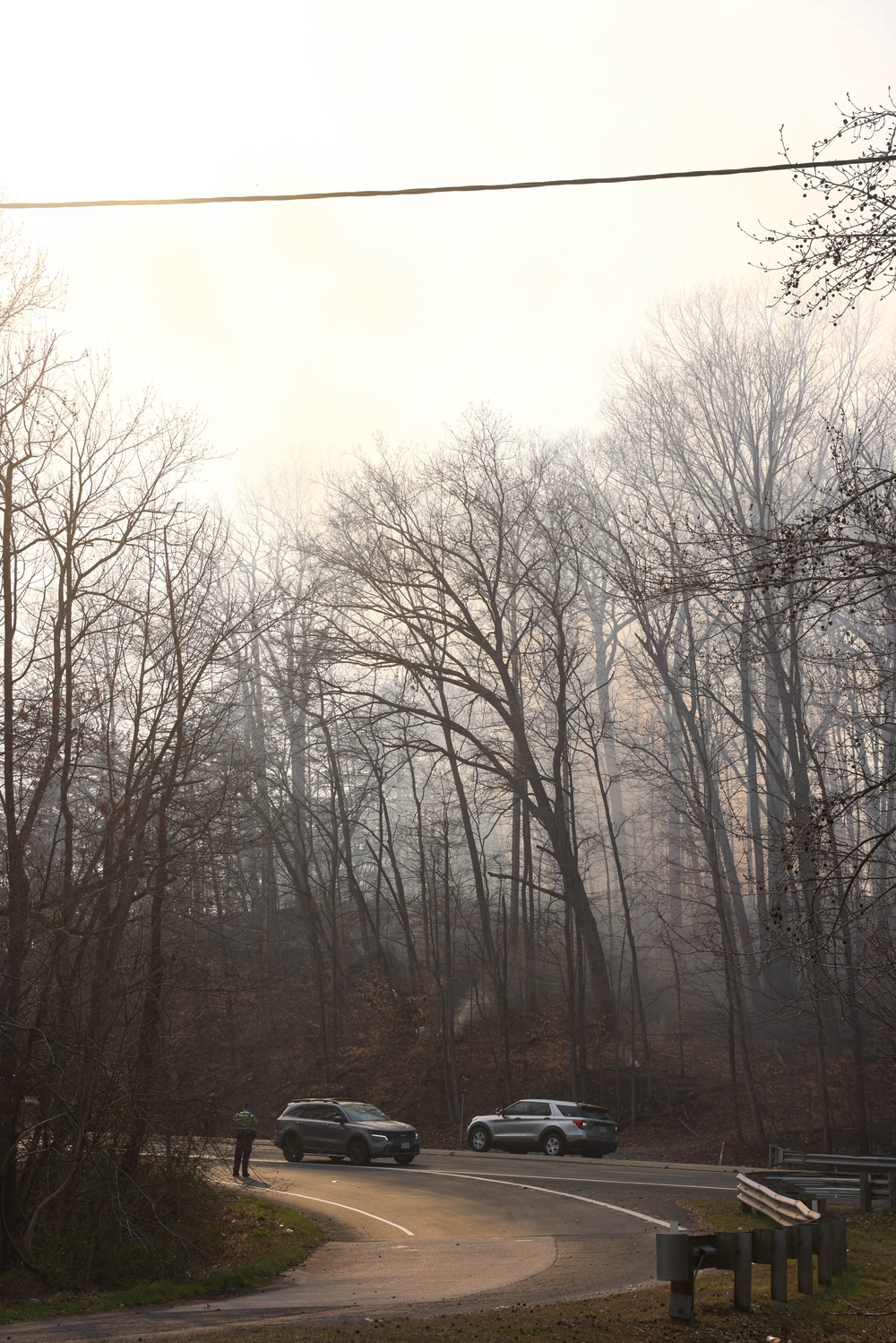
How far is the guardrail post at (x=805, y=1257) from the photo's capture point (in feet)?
33.7

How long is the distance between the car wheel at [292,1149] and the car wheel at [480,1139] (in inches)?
176

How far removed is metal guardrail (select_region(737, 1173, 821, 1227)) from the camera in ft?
40.4

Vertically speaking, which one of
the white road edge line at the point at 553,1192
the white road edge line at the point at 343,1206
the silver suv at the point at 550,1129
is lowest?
the white road edge line at the point at 343,1206

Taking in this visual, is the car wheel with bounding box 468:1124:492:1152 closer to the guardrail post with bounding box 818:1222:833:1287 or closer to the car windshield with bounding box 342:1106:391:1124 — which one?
the car windshield with bounding box 342:1106:391:1124

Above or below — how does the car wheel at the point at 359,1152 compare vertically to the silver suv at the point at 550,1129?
below

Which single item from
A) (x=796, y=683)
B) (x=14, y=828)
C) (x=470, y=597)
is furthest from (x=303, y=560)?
(x=14, y=828)

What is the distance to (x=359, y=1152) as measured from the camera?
2625cm

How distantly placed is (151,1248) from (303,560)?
34.4 meters

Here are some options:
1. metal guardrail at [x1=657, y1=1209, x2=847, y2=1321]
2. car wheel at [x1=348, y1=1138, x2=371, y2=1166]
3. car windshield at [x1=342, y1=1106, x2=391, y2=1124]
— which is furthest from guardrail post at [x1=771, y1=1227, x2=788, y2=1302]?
car windshield at [x1=342, y1=1106, x2=391, y2=1124]

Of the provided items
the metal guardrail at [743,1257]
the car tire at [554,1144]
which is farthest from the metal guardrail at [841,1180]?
the car tire at [554,1144]

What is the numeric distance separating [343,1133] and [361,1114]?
2.16ft

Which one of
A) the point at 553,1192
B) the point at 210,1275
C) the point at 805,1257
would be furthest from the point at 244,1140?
the point at 805,1257

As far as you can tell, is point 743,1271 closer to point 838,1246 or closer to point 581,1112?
point 838,1246

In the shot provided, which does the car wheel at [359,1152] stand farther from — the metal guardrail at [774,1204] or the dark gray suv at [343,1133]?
the metal guardrail at [774,1204]
